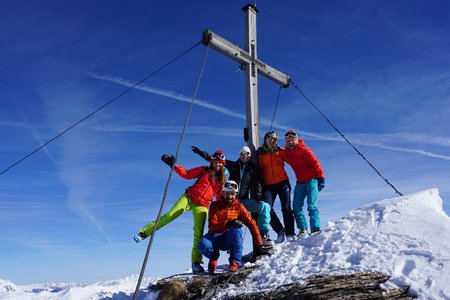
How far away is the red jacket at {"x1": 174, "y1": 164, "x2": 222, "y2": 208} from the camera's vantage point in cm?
788

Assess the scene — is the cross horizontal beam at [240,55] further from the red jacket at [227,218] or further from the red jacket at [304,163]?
the red jacket at [227,218]

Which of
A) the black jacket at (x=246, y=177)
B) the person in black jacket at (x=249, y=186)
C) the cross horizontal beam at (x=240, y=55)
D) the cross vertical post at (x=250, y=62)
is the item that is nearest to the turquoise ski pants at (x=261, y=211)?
the person in black jacket at (x=249, y=186)

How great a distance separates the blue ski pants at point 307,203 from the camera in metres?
7.78

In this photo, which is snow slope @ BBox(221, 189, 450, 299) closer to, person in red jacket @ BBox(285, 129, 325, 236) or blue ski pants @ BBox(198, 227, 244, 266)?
blue ski pants @ BBox(198, 227, 244, 266)

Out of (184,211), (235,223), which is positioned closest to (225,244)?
(235,223)

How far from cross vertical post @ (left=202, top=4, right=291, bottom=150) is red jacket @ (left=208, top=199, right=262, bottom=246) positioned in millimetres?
2301

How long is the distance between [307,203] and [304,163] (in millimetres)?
864

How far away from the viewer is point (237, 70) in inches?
388

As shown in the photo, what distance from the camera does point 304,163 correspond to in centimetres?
812

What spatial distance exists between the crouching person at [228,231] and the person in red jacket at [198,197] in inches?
19.6

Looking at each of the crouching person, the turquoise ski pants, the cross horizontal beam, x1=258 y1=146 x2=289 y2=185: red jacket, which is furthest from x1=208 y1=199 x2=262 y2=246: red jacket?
the cross horizontal beam

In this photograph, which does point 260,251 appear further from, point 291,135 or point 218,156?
point 291,135

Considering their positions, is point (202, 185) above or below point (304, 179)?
above

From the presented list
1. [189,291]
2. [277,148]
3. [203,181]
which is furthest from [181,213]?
[277,148]
